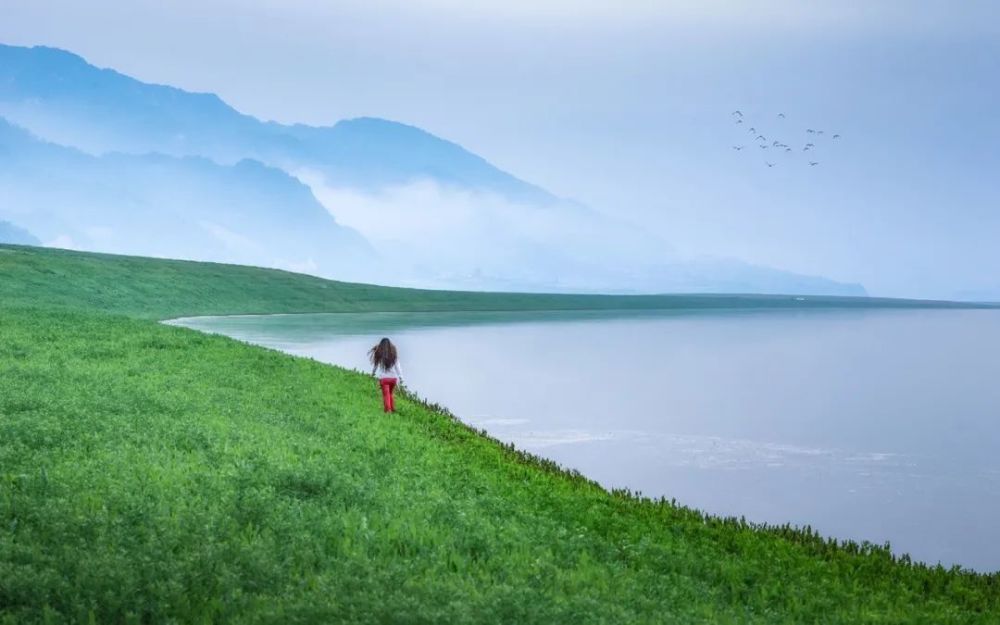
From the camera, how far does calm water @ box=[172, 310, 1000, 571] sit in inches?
788

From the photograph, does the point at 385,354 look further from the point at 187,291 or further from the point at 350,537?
the point at 187,291

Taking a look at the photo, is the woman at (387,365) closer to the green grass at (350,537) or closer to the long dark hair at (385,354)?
the long dark hair at (385,354)

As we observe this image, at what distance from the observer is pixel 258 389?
27266 mm

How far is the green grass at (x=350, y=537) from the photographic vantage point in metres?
9.91

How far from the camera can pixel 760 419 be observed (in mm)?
31688

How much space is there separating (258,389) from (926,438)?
17.8 metres

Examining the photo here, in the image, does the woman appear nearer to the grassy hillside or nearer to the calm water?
the calm water

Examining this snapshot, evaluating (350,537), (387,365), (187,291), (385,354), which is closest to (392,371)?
(387,365)

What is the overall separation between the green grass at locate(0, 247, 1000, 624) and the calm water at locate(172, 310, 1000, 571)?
3262 mm

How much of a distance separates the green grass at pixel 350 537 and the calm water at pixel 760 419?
10.7ft

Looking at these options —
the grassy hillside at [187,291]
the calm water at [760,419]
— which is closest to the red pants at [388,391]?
the calm water at [760,419]

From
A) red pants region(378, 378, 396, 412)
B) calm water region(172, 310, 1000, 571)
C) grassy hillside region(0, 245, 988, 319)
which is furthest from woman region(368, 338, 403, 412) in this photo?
grassy hillside region(0, 245, 988, 319)

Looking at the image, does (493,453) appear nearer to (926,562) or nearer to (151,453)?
(151,453)

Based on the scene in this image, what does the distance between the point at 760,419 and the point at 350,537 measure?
2131 cm
